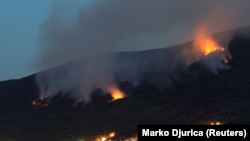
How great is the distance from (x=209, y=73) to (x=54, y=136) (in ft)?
244

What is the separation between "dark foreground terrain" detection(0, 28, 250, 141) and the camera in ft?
439

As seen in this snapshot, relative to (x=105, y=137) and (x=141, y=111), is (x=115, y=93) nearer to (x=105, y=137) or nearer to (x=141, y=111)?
(x=141, y=111)

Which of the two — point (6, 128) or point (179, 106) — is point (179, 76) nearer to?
point (179, 106)

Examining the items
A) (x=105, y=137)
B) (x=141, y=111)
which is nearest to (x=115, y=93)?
(x=141, y=111)

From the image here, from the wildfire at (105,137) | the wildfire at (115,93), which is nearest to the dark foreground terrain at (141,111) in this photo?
the wildfire at (105,137)

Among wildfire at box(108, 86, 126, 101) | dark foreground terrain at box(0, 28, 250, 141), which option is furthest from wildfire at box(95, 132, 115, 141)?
wildfire at box(108, 86, 126, 101)

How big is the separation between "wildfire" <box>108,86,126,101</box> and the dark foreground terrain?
233cm

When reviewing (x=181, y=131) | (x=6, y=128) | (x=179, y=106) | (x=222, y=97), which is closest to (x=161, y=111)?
(x=179, y=106)

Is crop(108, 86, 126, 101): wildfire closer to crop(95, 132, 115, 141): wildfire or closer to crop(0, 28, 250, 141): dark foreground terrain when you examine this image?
crop(0, 28, 250, 141): dark foreground terrain

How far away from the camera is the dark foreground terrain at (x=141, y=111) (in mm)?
133750

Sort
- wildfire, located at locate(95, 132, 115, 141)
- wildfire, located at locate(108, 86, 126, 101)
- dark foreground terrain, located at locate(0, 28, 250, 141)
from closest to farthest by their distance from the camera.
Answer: wildfire, located at locate(95, 132, 115, 141) < dark foreground terrain, located at locate(0, 28, 250, 141) < wildfire, located at locate(108, 86, 126, 101)

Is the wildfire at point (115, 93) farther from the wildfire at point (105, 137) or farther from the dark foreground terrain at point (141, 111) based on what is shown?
the wildfire at point (105, 137)

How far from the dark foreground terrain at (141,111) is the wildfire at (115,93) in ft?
7.65

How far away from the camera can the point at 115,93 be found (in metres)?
194
